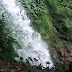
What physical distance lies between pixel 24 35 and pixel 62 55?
218 cm

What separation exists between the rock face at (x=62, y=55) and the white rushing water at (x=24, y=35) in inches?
15.4

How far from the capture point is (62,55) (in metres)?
7.42

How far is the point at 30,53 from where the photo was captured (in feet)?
21.7

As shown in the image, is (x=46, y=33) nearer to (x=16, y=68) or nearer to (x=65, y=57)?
(x=65, y=57)

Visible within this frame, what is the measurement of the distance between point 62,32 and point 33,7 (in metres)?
2.13

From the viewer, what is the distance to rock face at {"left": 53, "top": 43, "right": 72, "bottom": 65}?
7.30 meters

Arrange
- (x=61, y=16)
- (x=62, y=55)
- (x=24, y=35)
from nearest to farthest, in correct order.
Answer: (x=24, y=35), (x=62, y=55), (x=61, y=16)

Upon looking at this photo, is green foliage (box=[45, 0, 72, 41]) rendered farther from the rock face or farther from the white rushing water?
the white rushing water

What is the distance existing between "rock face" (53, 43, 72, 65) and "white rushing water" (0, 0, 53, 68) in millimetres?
390

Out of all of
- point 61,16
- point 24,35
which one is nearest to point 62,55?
point 24,35

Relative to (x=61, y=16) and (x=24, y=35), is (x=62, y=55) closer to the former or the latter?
(x=24, y=35)

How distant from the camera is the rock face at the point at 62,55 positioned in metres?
7.30

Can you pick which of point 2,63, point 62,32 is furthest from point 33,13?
point 2,63

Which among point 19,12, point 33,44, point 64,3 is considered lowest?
point 33,44
